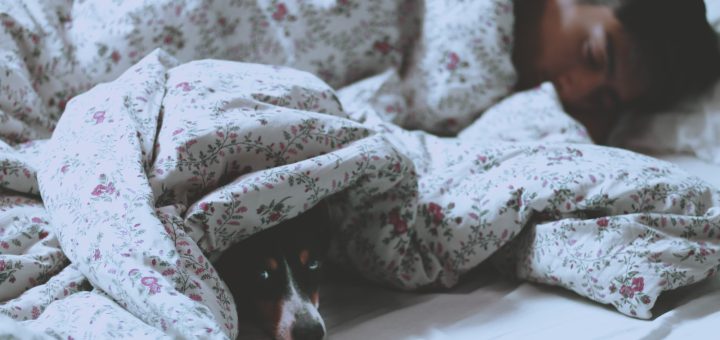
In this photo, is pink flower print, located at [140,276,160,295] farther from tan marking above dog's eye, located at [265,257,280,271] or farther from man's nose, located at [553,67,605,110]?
man's nose, located at [553,67,605,110]

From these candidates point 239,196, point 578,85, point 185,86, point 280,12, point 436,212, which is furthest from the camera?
point 578,85

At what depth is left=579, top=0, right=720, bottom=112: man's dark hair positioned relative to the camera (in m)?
1.49

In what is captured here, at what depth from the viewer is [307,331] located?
0.92 meters

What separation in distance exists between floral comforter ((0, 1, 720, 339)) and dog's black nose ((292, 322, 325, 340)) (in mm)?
122

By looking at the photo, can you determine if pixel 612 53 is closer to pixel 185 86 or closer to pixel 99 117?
pixel 185 86

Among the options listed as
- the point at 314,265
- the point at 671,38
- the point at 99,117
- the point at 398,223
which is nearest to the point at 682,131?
the point at 671,38

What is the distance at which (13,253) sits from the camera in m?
0.87

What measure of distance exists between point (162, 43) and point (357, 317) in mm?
610

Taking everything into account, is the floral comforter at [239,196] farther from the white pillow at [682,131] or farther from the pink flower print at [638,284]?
the white pillow at [682,131]

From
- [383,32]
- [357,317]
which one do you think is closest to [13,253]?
[357,317]

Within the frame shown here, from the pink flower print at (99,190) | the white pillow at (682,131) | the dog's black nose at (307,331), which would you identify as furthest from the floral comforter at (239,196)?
the white pillow at (682,131)

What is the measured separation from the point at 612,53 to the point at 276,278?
91cm

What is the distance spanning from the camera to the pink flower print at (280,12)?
1.42m

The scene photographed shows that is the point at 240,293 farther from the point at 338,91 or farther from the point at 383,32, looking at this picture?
the point at 383,32
